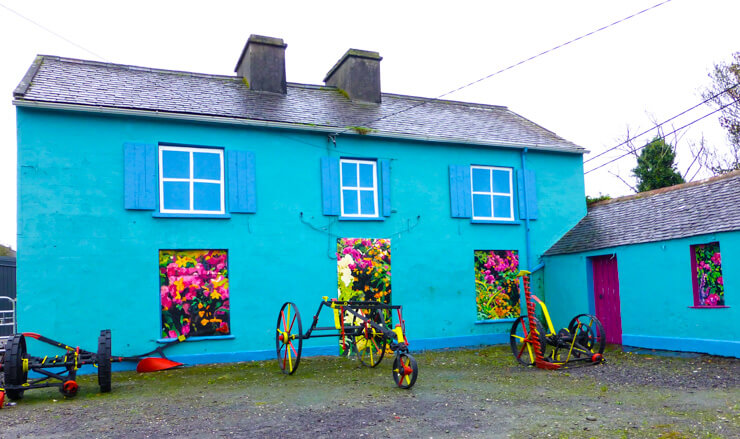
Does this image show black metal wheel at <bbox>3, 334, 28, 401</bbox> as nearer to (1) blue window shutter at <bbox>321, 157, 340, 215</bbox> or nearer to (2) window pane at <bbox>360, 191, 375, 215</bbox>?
(1) blue window shutter at <bbox>321, 157, 340, 215</bbox>

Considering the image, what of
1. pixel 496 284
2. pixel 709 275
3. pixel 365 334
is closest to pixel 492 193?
pixel 496 284

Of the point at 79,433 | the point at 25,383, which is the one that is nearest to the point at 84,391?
the point at 25,383

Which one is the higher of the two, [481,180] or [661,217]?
[481,180]

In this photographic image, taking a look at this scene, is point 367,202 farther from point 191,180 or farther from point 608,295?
point 608,295

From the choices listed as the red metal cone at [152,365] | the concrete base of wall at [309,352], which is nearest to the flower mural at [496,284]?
the concrete base of wall at [309,352]

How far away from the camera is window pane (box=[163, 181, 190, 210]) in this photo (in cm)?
1242

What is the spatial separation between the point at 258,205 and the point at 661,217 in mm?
8868

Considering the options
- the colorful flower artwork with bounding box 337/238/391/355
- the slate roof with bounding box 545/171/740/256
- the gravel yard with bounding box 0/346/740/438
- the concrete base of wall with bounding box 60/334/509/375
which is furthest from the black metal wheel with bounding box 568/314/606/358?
the colorful flower artwork with bounding box 337/238/391/355

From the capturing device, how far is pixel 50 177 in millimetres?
11469

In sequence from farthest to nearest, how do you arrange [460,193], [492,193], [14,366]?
[492,193] < [460,193] < [14,366]

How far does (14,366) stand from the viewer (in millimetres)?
8477

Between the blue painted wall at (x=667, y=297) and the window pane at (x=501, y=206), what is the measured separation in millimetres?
1912

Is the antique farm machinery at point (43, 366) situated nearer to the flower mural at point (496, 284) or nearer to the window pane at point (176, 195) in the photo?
the window pane at point (176, 195)

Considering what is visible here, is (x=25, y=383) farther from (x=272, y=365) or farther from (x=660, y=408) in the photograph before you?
(x=660, y=408)
